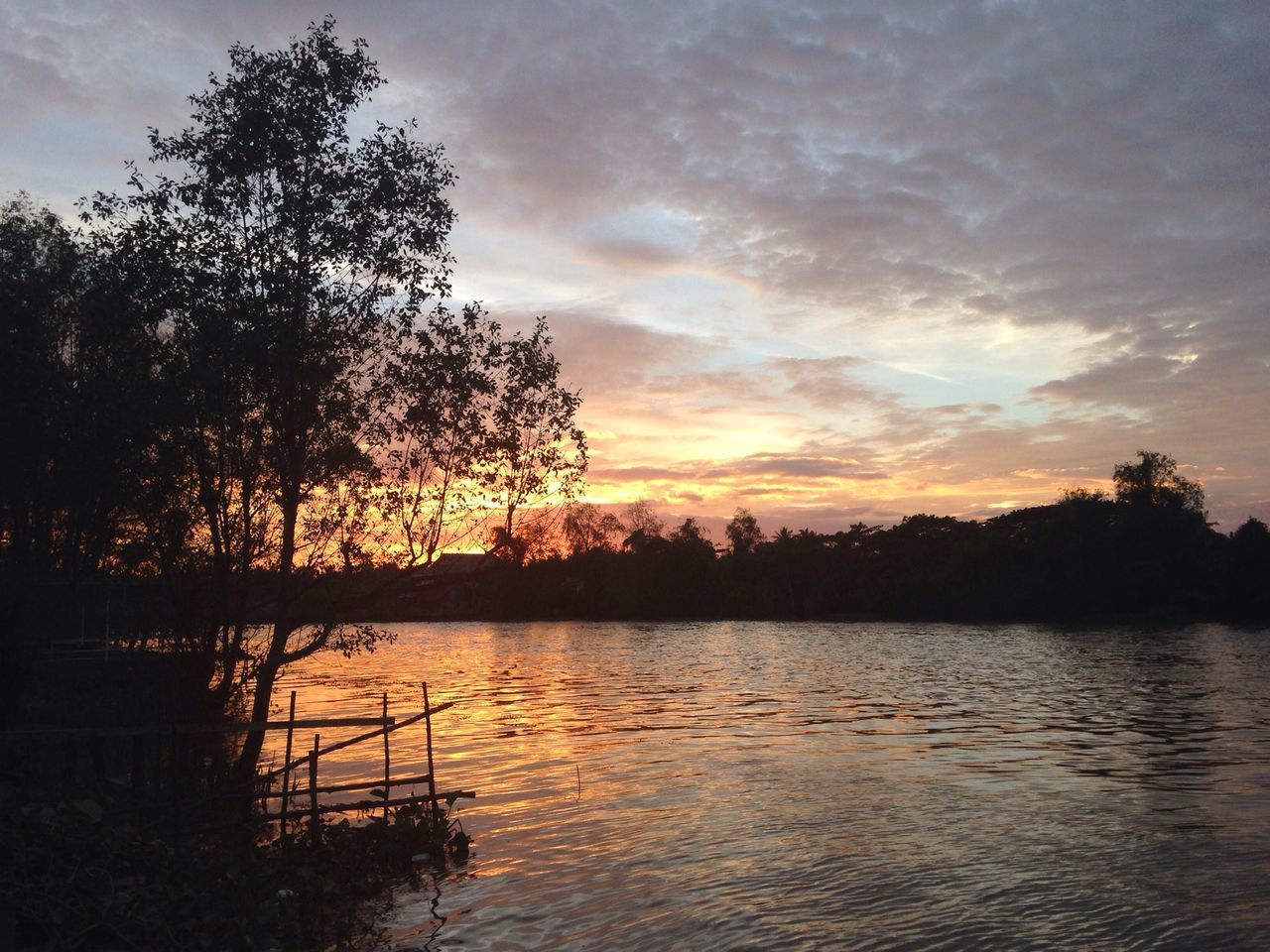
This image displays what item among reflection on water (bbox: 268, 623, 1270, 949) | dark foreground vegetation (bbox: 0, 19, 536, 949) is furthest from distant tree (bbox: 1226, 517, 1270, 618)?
dark foreground vegetation (bbox: 0, 19, 536, 949)

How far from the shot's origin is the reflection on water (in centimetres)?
1844

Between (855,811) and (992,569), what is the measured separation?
13073 centimetres

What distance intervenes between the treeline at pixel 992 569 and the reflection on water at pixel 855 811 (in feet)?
226

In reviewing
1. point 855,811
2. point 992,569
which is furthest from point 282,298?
point 992,569

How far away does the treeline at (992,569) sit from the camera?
5049 inches

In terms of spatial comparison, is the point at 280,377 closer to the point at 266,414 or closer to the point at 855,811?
the point at 266,414

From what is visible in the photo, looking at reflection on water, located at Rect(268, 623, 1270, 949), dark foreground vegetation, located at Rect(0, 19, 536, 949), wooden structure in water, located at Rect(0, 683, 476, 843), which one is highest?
dark foreground vegetation, located at Rect(0, 19, 536, 949)

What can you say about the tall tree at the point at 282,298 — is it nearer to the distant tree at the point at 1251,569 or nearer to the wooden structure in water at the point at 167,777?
the wooden structure in water at the point at 167,777

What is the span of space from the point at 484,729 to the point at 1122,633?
83.0m

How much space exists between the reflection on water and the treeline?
68.8 metres

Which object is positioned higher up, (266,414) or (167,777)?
(266,414)

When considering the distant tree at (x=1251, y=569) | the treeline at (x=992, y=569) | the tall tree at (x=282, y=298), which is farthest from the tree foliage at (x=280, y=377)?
the distant tree at (x=1251, y=569)

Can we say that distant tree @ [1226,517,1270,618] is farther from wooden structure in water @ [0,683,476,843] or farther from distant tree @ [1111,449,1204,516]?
wooden structure in water @ [0,683,476,843]

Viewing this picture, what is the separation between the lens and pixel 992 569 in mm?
149375
